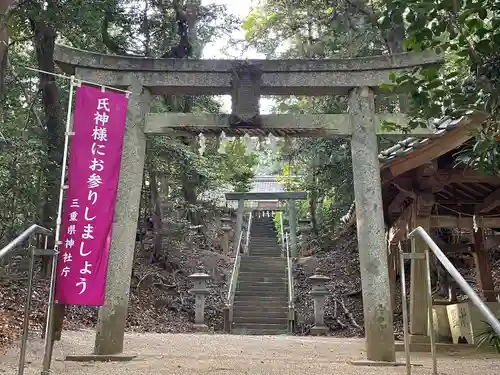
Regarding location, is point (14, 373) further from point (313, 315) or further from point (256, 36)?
point (256, 36)

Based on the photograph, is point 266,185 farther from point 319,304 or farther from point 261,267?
point 319,304

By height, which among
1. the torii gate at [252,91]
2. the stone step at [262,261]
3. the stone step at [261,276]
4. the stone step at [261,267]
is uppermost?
the torii gate at [252,91]

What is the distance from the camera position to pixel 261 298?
46.1 ft

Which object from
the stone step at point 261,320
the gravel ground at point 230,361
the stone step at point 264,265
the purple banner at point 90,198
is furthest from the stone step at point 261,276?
the purple banner at point 90,198

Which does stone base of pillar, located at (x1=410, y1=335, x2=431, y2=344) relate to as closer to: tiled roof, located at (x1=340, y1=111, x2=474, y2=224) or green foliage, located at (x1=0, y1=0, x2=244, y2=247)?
tiled roof, located at (x1=340, y1=111, x2=474, y2=224)

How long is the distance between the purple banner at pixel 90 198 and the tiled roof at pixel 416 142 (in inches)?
140

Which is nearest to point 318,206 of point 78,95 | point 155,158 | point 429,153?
point 155,158

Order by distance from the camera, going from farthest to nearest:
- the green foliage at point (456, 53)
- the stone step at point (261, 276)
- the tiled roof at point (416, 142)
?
the stone step at point (261, 276) < the tiled roof at point (416, 142) < the green foliage at point (456, 53)

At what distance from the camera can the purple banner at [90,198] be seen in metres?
5.07

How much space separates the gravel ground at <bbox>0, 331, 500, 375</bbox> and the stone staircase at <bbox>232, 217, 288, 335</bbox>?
463cm

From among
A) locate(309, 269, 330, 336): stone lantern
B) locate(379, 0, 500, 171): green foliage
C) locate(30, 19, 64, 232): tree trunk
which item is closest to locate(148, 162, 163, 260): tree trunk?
locate(30, 19, 64, 232): tree trunk

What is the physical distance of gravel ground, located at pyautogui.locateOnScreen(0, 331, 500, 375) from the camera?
4.98 meters

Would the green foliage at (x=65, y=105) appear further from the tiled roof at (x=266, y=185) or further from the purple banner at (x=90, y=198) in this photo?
the tiled roof at (x=266, y=185)

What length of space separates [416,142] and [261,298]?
869 centimetres
